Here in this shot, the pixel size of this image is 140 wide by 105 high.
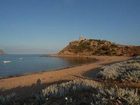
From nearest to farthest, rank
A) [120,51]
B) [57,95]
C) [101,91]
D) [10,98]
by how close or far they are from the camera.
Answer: [101,91] → [57,95] → [10,98] → [120,51]

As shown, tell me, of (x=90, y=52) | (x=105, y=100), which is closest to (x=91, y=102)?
(x=105, y=100)

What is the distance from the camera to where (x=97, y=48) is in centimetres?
9762

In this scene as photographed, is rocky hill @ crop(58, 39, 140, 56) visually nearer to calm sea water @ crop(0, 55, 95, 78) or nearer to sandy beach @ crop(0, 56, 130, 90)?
calm sea water @ crop(0, 55, 95, 78)

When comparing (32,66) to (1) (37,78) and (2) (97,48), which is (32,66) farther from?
(2) (97,48)

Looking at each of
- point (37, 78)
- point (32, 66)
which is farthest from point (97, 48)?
point (37, 78)

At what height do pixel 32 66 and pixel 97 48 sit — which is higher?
pixel 97 48

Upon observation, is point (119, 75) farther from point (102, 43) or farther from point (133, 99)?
point (102, 43)

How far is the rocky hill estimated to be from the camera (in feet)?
281

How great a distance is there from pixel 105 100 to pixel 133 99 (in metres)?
0.66

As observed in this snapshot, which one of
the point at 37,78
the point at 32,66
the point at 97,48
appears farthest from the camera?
the point at 97,48

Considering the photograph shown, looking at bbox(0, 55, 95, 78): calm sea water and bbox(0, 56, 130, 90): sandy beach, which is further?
bbox(0, 55, 95, 78): calm sea water

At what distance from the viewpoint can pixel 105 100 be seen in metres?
5.60

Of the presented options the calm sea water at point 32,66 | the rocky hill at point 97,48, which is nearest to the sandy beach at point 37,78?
the calm sea water at point 32,66

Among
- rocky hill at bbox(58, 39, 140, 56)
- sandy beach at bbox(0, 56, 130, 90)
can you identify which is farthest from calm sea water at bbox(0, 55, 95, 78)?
Answer: rocky hill at bbox(58, 39, 140, 56)
